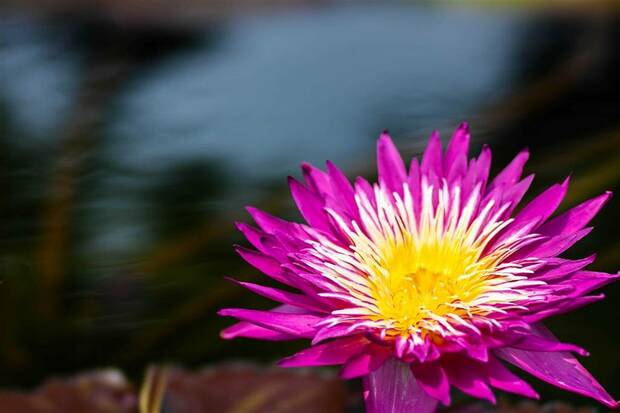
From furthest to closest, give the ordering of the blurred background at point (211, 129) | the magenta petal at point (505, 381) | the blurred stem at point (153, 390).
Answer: the blurred background at point (211, 129)
the blurred stem at point (153, 390)
the magenta petal at point (505, 381)

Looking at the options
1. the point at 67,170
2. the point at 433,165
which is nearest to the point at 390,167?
the point at 433,165

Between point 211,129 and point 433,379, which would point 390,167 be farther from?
point 211,129

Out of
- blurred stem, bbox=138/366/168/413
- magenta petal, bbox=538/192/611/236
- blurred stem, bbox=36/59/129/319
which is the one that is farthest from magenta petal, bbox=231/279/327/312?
blurred stem, bbox=36/59/129/319

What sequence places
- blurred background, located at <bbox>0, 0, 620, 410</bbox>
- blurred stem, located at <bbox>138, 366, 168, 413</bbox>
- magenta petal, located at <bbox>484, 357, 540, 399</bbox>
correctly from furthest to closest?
blurred background, located at <bbox>0, 0, 620, 410</bbox>
blurred stem, located at <bbox>138, 366, 168, 413</bbox>
magenta petal, located at <bbox>484, 357, 540, 399</bbox>

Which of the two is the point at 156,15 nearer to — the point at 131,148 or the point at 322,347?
the point at 131,148

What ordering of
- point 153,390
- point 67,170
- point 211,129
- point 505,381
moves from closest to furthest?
point 505,381
point 153,390
point 67,170
point 211,129

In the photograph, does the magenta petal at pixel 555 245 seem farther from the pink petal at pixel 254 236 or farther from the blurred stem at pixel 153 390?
the blurred stem at pixel 153 390

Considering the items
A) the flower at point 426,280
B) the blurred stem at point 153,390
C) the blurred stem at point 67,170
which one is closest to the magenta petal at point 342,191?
the flower at point 426,280

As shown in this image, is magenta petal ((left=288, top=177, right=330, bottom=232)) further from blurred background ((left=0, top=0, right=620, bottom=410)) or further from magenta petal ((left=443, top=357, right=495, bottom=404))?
blurred background ((left=0, top=0, right=620, bottom=410))
